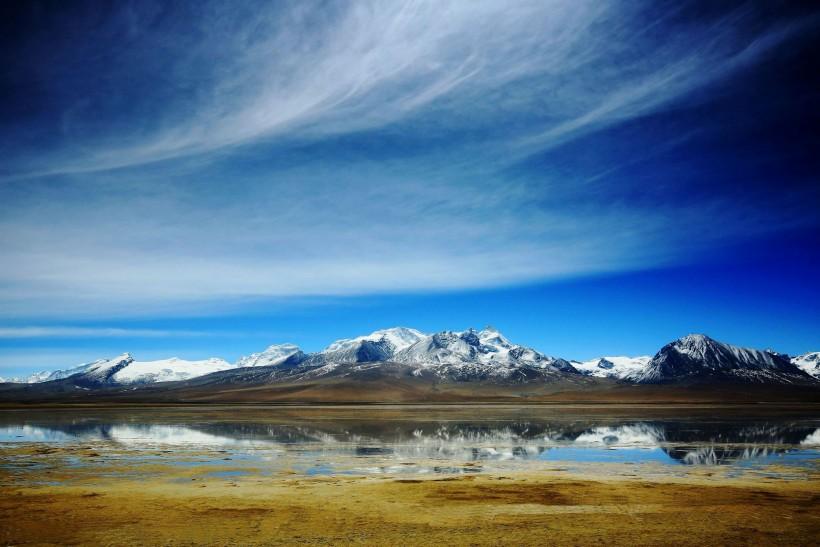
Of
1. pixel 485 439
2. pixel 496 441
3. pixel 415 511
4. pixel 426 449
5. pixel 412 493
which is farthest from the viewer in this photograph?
pixel 485 439

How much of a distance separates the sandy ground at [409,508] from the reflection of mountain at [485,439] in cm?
902

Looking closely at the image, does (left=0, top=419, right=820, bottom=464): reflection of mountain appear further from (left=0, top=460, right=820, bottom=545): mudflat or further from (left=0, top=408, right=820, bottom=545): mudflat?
(left=0, top=460, right=820, bottom=545): mudflat

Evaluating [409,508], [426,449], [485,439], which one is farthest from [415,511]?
[485,439]

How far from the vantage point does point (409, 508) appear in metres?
18.8

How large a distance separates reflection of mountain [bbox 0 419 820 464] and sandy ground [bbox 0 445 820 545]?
9.02m

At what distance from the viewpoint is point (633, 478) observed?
979 inches

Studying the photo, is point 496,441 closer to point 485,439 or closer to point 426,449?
point 485,439

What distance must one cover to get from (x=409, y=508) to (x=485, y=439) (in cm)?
2659

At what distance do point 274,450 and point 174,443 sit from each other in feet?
31.8

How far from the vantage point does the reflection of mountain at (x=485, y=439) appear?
34969 millimetres

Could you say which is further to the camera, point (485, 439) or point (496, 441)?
point (485, 439)

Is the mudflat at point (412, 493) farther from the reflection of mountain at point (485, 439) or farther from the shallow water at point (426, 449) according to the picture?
the reflection of mountain at point (485, 439)

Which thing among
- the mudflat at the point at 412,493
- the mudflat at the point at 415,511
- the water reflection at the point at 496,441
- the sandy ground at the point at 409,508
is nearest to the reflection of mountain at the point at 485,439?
the water reflection at the point at 496,441

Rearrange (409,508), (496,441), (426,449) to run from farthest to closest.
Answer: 1. (496,441)
2. (426,449)
3. (409,508)
